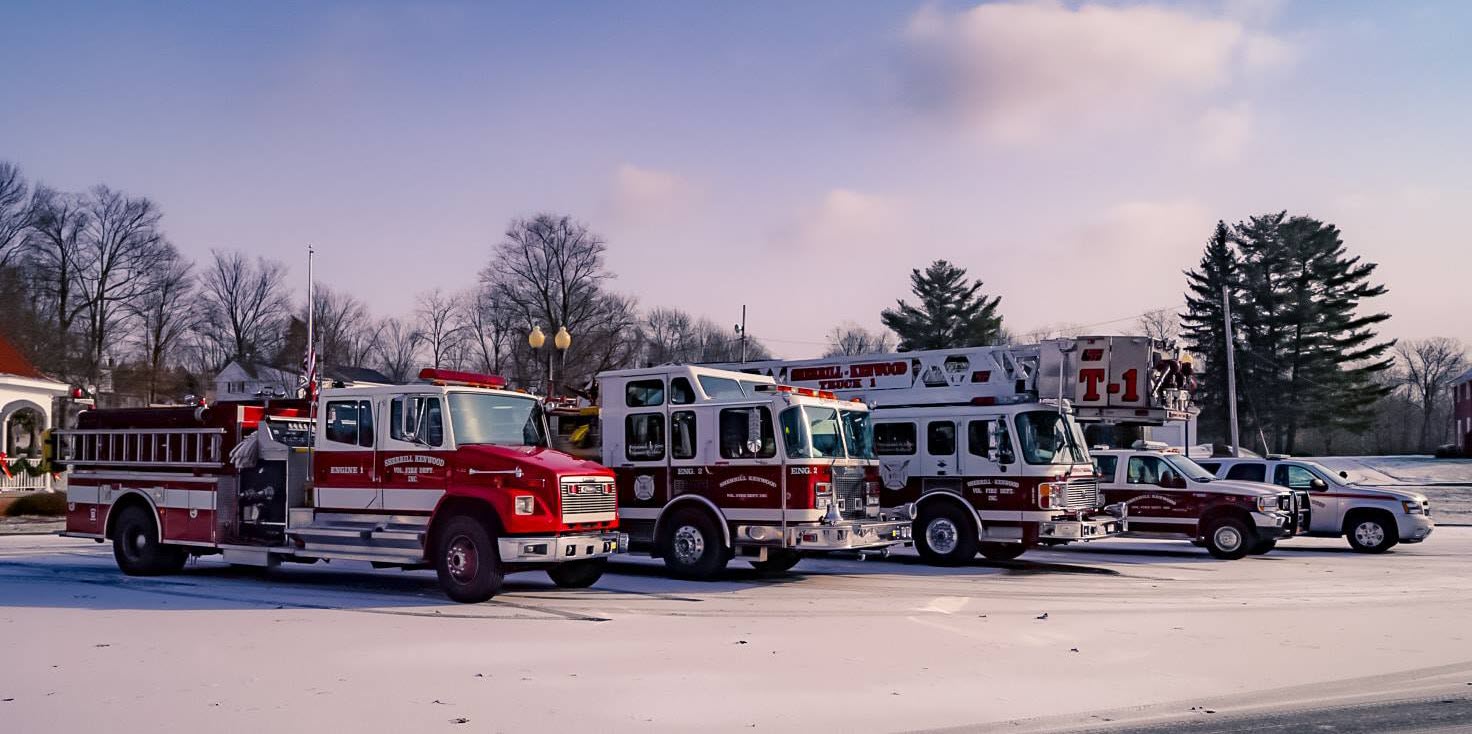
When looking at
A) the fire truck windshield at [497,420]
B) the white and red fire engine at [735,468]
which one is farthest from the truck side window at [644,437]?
the fire truck windshield at [497,420]

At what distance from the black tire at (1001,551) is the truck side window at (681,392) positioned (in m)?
5.41

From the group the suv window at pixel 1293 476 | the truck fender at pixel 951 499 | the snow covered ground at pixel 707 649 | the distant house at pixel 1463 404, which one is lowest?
the snow covered ground at pixel 707 649

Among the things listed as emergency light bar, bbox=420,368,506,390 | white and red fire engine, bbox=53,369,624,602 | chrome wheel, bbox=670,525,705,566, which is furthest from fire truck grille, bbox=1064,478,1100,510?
emergency light bar, bbox=420,368,506,390

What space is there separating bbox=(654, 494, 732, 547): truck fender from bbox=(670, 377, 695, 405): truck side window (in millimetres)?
1290

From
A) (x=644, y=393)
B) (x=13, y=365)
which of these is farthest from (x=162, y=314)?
(x=644, y=393)

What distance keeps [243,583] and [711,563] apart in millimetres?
6144

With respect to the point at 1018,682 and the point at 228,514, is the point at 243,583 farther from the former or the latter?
the point at 1018,682

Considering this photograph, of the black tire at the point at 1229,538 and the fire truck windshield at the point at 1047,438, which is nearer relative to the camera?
the fire truck windshield at the point at 1047,438

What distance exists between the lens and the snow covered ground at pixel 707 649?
779 cm

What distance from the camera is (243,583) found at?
15234 millimetres

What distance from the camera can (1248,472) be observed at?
2120cm

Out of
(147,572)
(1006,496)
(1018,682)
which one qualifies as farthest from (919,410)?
(147,572)

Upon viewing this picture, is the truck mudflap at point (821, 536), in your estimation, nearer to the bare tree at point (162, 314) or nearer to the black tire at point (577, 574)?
the black tire at point (577, 574)

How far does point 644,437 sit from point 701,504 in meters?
1.33
